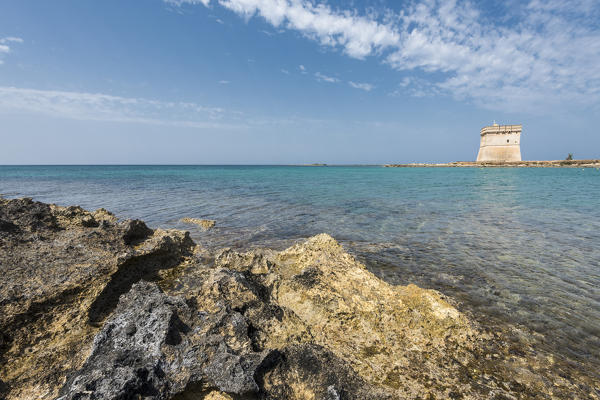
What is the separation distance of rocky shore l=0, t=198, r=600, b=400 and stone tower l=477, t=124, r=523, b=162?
84443 mm

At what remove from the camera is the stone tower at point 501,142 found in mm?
67125

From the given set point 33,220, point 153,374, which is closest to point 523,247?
point 153,374

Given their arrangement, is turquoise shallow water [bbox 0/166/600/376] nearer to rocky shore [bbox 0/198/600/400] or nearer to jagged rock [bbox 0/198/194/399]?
rocky shore [bbox 0/198/600/400]

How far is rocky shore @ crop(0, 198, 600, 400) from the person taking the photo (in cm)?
219

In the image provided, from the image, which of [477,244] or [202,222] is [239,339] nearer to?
[477,244]

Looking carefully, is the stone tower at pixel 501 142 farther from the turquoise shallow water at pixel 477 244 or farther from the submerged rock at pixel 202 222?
the submerged rock at pixel 202 222

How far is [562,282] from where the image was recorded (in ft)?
17.6

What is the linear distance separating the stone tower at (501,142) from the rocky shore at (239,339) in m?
84.4

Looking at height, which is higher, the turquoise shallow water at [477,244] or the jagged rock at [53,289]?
the jagged rock at [53,289]

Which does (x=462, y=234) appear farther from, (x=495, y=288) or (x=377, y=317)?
(x=377, y=317)

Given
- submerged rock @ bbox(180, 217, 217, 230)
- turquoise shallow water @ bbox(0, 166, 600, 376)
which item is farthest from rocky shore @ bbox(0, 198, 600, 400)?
submerged rock @ bbox(180, 217, 217, 230)

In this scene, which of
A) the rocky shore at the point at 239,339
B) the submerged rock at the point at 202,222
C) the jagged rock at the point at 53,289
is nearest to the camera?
the rocky shore at the point at 239,339

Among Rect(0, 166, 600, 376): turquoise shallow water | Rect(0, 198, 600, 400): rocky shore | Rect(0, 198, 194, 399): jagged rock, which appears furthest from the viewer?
Rect(0, 166, 600, 376): turquoise shallow water

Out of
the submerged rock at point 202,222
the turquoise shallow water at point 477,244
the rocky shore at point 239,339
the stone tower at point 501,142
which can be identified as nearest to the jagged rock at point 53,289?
the rocky shore at point 239,339
